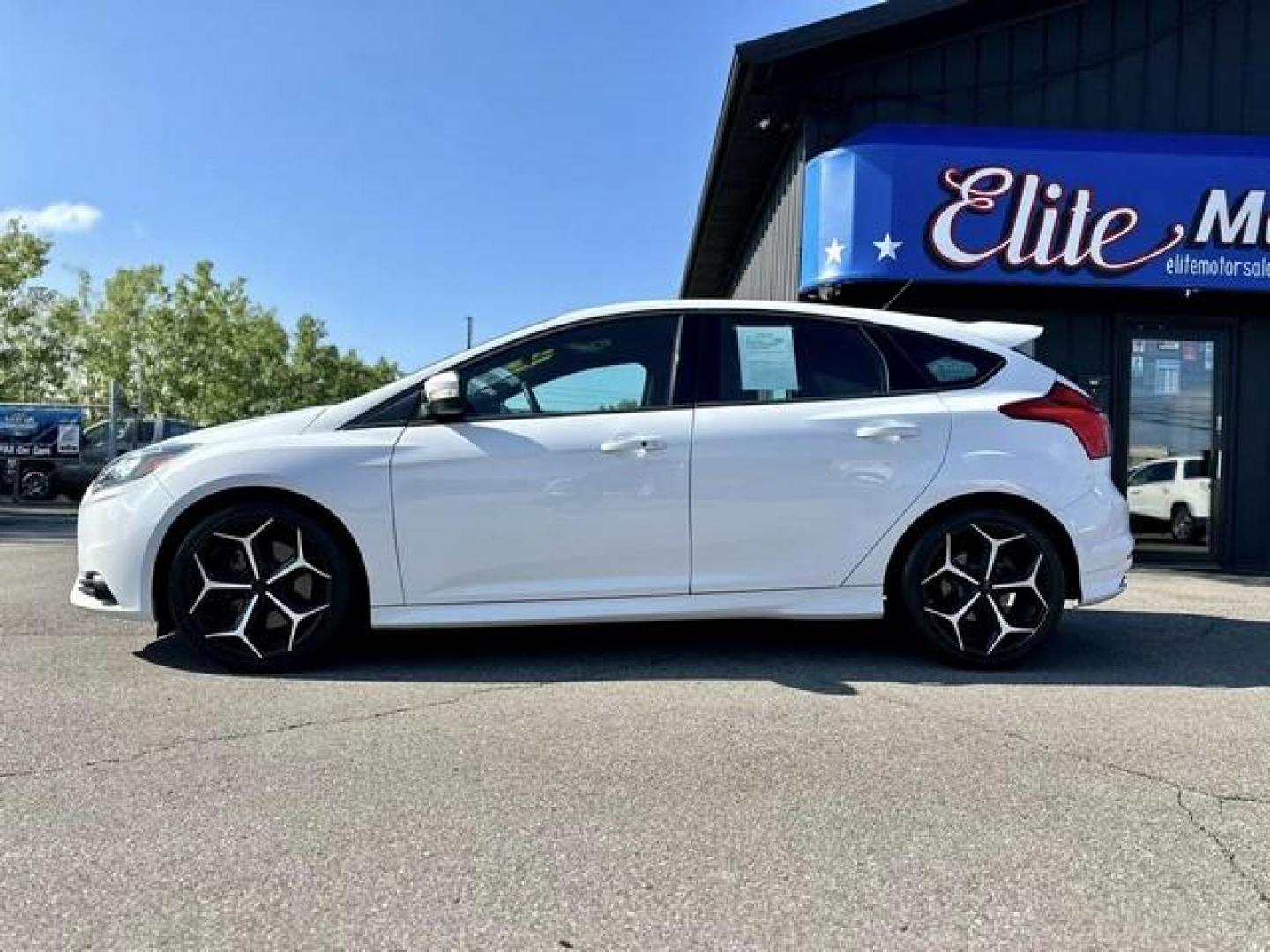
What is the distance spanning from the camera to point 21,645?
4.90 m

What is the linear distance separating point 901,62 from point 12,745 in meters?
8.84

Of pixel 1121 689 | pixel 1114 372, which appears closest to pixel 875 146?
pixel 1114 372

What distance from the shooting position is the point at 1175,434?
30.8 feet

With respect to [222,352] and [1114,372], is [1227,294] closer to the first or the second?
[1114,372]

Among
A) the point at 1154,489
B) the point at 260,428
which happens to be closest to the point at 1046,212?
the point at 1154,489

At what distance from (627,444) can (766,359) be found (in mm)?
803

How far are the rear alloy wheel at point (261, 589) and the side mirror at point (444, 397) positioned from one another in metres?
0.69

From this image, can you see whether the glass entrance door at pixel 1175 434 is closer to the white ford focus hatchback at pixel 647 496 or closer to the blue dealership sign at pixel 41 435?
the white ford focus hatchback at pixel 647 496

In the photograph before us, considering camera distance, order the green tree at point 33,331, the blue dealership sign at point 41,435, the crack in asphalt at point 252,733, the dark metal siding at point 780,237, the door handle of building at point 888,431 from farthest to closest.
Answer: the green tree at point 33,331
the blue dealership sign at point 41,435
the dark metal siding at point 780,237
the door handle of building at point 888,431
the crack in asphalt at point 252,733

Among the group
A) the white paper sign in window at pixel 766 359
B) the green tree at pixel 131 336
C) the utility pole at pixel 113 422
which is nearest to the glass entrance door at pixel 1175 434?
the white paper sign in window at pixel 766 359

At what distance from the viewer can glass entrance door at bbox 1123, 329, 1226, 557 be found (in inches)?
367

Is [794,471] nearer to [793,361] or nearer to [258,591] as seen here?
[793,361]

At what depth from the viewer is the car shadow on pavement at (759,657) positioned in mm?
4465

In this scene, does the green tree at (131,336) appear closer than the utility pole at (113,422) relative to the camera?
No
